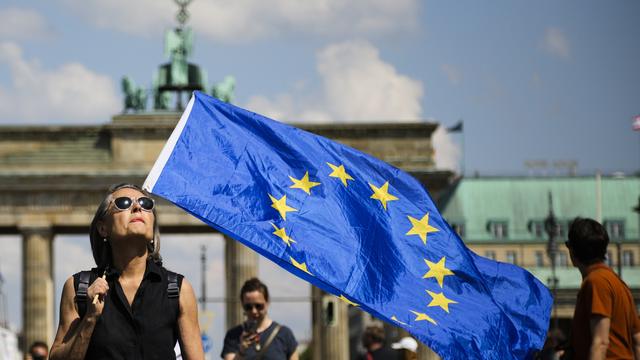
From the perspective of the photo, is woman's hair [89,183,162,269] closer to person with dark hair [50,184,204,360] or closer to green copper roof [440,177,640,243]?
person with dark hair [50,184,204,360]

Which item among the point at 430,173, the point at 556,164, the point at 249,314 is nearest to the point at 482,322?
the point at 249,314

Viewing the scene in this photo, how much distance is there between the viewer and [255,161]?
1159 cm

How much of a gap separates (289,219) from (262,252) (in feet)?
1.62

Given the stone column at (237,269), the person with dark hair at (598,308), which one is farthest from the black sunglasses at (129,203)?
the stone column at (237,269)

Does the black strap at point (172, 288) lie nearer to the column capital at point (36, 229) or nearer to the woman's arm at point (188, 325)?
the woman's arm at point (188, 325)

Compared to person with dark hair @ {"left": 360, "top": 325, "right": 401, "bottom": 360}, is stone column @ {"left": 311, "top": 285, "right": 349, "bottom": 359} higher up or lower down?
lower down

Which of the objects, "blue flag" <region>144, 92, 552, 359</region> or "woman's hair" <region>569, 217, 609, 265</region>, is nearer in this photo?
"woman's hair" <region>569, 217, 609, 265</region>

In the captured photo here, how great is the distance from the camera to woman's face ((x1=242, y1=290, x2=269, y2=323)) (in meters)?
13.8

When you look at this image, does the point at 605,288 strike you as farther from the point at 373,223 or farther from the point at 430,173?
the point at 430,173

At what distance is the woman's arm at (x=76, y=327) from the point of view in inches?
313

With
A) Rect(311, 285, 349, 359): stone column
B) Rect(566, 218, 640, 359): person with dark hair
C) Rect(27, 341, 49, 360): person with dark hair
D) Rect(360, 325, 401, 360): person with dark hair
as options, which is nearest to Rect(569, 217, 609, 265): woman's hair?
Rect(566, 218, 640, 359): person with dark hair

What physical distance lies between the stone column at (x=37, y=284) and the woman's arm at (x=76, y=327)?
55.3m

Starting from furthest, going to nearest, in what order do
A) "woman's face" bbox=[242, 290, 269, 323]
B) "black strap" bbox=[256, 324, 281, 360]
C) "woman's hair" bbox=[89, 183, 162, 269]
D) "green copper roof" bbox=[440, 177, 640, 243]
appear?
"green copper roof" bbox=[440, 177, 640, 243], "black strap" bbox=[256, 324, 281, 360], "woman's face" bbox=[242, 290, 269, 323], "woman's hair" bbox=[89, 183, 162, 269]

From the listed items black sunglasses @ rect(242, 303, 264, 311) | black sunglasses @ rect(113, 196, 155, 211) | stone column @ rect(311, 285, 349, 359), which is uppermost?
black sunglasses @ rect(113, 196, 155, 211)
